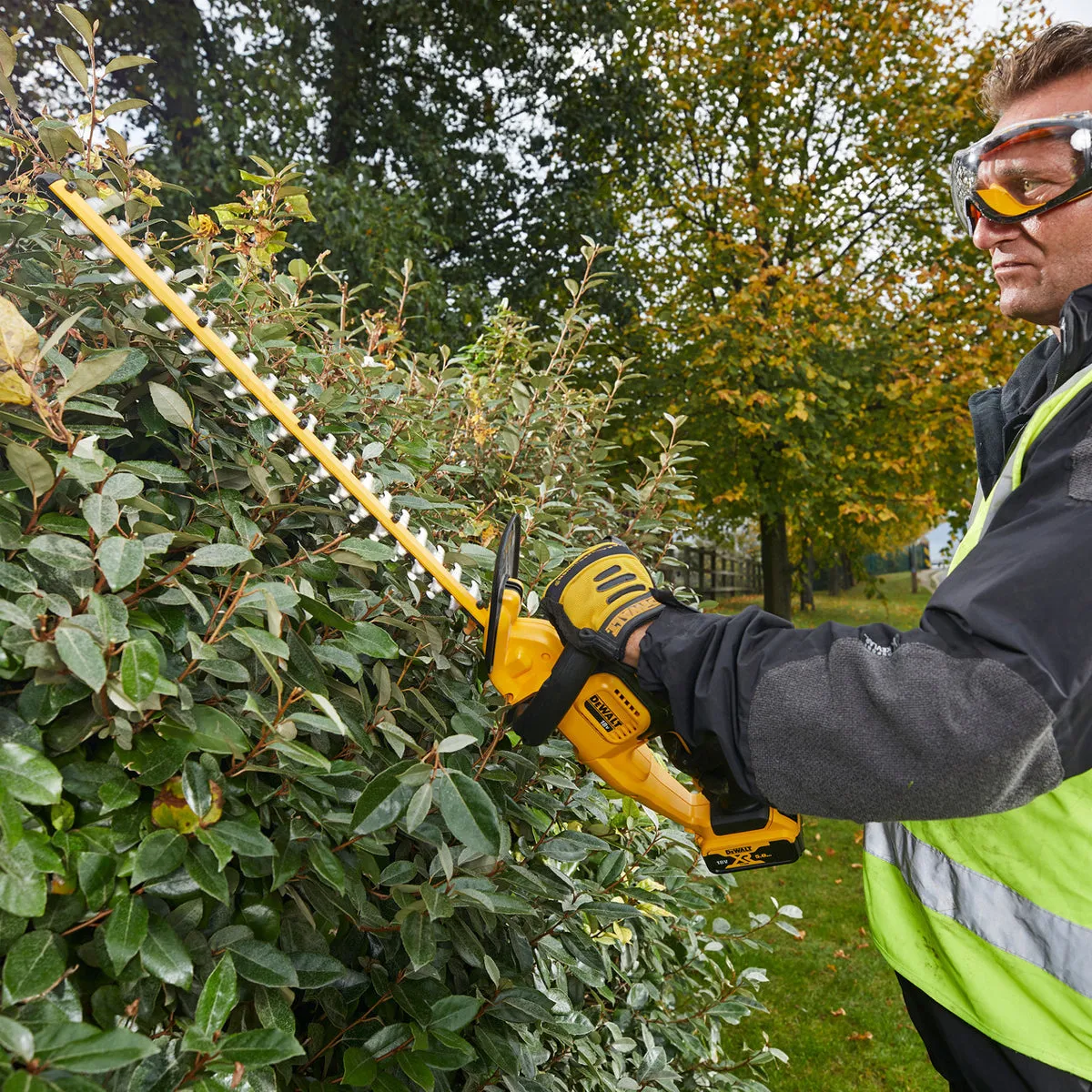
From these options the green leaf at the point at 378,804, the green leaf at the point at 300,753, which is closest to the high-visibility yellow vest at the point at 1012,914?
the green leaf at the point at 378,804

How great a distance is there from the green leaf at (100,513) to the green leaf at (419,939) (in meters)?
0.71

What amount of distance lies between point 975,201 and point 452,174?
984 centimetres

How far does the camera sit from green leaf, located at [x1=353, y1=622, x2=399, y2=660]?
1.30 metres

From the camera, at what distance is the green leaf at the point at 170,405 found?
A: 1.29 metres

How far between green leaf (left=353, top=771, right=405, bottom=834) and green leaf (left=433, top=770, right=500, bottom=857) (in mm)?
58

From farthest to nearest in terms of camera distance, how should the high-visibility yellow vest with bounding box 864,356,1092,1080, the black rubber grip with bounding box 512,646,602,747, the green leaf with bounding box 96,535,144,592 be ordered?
the black rubber grip with bounding box 512,646,602,747, the high-visibility yellow vest with bounding box 864,356,1092,1080, the green leaf with bounding box 96,535,144,592

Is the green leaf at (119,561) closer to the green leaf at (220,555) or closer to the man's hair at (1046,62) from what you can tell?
the green leaf at (220,555)

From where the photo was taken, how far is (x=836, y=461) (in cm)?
833

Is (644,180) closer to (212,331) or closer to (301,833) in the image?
(212,331)

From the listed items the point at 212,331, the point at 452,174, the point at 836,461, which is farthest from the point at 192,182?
the point at 212,331

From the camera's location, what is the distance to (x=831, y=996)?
4254mm

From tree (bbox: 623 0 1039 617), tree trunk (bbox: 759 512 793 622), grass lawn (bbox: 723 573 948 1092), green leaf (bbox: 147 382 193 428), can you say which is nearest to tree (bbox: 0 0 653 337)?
tree (bbox: 623 0 1039 617)

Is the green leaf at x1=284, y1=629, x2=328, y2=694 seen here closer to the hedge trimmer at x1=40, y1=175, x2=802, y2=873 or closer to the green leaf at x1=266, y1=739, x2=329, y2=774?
the green leaf at x1=266, y1=739, x2=329, y2=774

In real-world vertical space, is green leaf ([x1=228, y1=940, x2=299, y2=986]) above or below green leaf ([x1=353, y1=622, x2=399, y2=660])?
below
